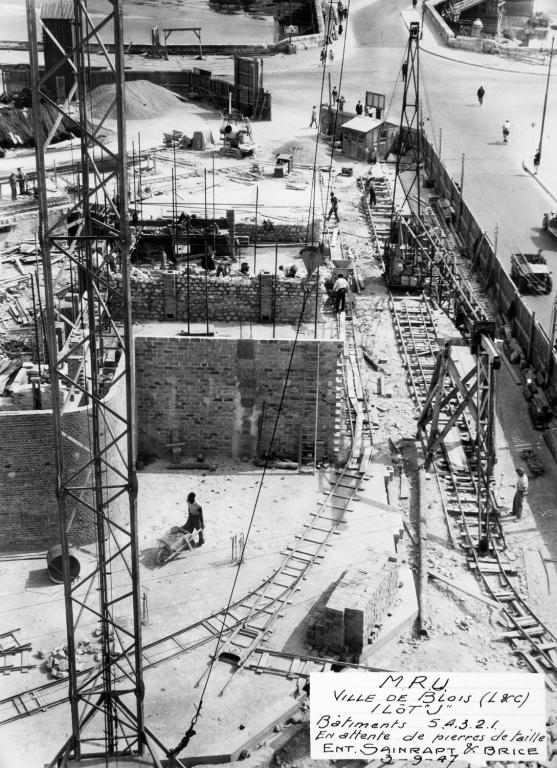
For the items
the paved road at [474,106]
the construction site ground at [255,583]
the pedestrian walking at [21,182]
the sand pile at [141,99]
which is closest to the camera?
the construction site ground at [255,583]

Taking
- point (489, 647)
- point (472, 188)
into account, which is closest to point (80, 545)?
point (489, 647)

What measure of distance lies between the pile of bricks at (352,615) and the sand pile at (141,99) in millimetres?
29813

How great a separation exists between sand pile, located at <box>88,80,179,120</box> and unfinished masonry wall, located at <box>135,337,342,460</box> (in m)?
23.9

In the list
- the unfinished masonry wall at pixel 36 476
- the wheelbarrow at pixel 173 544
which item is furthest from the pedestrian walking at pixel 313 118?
the wheelbarrow at pixel 173 544

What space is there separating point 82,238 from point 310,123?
118 feet

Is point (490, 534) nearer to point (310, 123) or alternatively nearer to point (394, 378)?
point (394, 378)

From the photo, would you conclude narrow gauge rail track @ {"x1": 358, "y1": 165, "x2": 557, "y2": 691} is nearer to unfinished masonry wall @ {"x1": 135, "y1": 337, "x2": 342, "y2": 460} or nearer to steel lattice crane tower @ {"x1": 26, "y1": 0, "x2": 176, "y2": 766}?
unfinished masonry wall @ {"x1": 135, "y1": 337, "x2": 342, "y2": 460}

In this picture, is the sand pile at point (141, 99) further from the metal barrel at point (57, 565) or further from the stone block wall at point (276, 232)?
the metal barrel at point (57, 565)

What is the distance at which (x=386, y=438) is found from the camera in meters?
24.9

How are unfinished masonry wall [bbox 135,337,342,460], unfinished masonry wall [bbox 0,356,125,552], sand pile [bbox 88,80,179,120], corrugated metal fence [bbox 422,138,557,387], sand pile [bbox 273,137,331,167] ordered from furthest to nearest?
sand pile [bbox 88,80,179,120], sand pile [bbox 273,137,331,167], corrugated metal fence [bbox 422,138,557,387], unfinished masonry wall [bbox 135,337,342,460], unfinished masonry wall [bbox 0,356,125,552]

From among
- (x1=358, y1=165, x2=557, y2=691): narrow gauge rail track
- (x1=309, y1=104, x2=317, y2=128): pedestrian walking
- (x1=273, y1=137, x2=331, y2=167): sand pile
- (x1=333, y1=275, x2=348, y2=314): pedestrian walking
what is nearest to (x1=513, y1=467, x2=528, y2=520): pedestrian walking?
(x1=358, y1=165, x2=557, y2=691): narrow gauge rail track

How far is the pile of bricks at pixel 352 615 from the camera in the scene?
17781mm

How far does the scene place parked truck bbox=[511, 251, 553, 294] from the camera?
31.8 metres

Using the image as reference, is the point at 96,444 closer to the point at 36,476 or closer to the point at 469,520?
the point at 36,476
